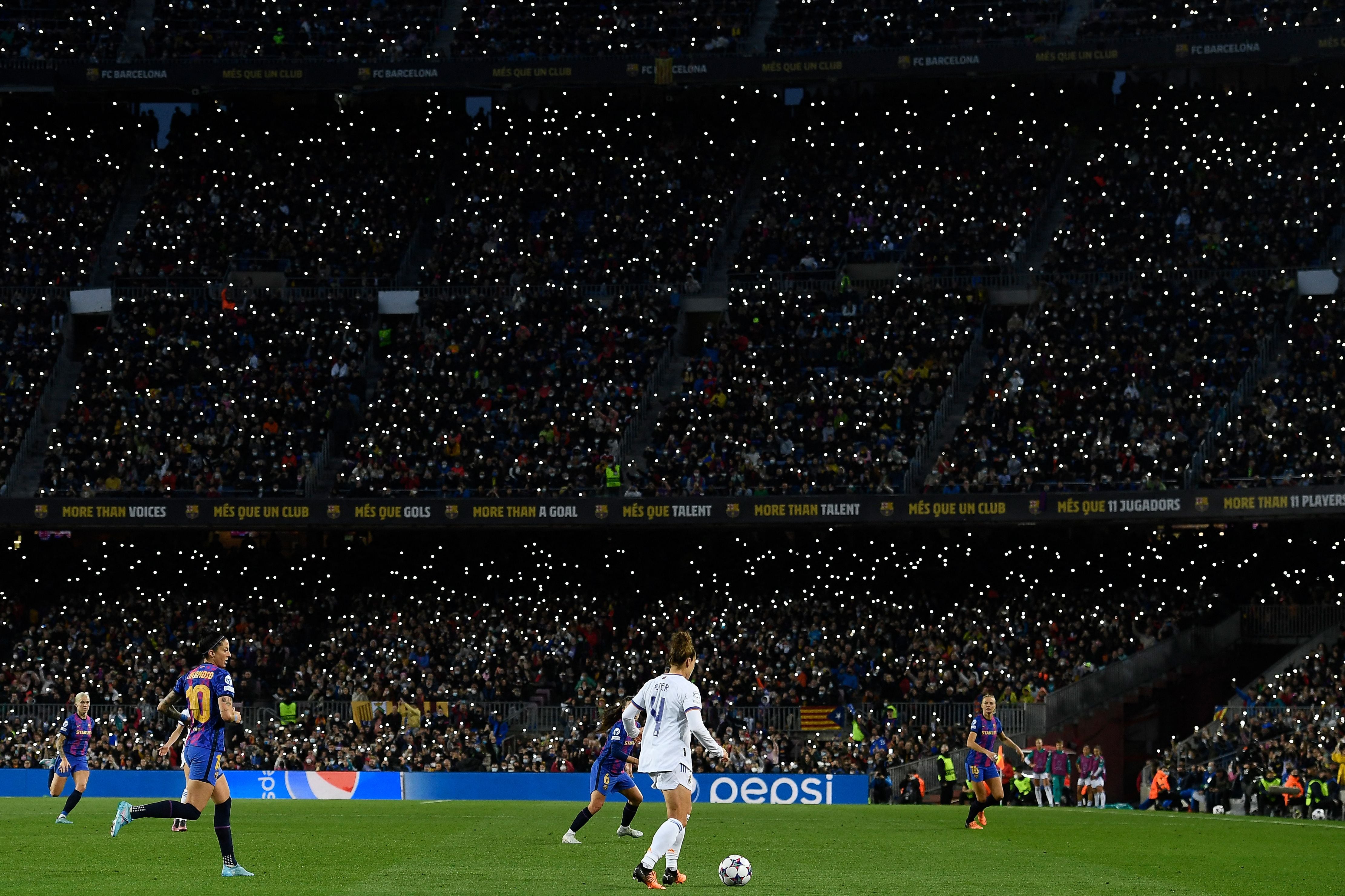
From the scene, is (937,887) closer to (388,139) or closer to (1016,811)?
(1016,811)

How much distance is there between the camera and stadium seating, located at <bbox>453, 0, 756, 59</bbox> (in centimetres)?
5812

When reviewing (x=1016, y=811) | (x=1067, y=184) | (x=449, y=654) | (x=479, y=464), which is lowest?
(x=1016, y=811)

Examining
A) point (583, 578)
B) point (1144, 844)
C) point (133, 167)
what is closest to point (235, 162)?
point (133, 167)

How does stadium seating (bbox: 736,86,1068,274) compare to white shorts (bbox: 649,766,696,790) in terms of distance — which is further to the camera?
stadium seating (bbox: 736,86,1068,274)

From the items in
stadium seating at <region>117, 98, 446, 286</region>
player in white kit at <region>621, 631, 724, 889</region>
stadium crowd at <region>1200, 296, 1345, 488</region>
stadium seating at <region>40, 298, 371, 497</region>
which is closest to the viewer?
player in white kit at <region>621, 631, 724, 889</region>

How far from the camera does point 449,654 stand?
47.8 metres

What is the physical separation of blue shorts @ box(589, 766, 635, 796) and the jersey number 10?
7.14 metres

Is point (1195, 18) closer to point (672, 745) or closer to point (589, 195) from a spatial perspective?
point (589, 195)

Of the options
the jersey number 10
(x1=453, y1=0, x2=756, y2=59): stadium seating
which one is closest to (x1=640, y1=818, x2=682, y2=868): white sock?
the jersey number 10

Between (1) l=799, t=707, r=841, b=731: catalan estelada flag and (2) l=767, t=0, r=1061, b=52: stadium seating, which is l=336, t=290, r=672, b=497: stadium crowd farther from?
(2) l=767, t=0, r=1061, b=52: stadium seating

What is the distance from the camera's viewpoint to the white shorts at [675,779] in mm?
15398

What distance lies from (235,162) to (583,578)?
21560 millimetres

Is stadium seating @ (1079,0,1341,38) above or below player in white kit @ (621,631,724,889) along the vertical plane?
above

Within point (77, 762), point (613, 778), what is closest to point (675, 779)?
point (613, 778)
